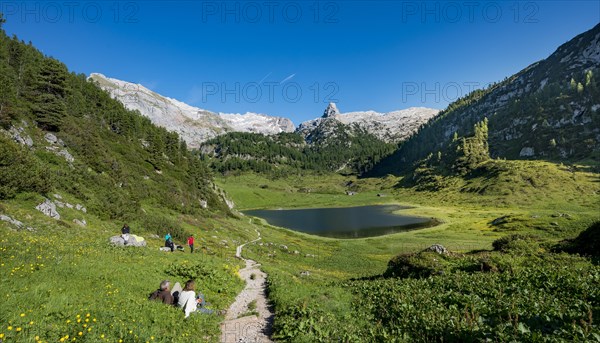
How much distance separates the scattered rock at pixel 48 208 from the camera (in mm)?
31422

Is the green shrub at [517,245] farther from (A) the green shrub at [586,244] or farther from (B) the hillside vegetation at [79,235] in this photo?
(B) the hillside vegetation at [79,235]

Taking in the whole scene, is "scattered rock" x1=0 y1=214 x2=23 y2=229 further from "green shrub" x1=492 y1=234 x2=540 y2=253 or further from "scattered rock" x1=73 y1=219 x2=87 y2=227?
"green shrub" x1=492 y1=234 x2=540 y2=253

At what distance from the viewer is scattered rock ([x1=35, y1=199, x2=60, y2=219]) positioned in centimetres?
3142

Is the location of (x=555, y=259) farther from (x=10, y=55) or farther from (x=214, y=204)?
(x=10, y=55)

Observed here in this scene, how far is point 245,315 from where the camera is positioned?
18.0 meters

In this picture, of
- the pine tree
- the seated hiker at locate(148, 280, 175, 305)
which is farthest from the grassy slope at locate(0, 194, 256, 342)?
the pine tree

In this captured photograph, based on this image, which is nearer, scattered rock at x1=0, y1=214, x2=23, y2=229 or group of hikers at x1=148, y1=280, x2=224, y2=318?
group of hikers at x1=148, y1=280, x2=224, y2=318

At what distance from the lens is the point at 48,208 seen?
106 ft

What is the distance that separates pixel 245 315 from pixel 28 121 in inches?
2283

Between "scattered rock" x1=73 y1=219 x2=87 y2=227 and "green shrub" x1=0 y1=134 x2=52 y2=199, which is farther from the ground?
"green shrub" x1=0 y1=134 x2=52 y2=199

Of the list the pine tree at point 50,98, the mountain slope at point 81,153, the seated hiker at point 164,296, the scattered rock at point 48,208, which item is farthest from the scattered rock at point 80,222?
the pine tree at point 50,98

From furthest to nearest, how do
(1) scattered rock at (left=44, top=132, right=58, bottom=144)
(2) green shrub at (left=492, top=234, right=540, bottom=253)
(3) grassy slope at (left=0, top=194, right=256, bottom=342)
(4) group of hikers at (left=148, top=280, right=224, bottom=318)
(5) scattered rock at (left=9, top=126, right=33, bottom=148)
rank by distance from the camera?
(1) scattered rock at (left=44, top=132, right=58, bottom=144), (5) scattered rock at (left=9, top=126, right=33, bottom=148), (2) green shrub at (left=492, top=234, right=540, bottom=253), (4) group of hikers at (left=148, top=280, right=224, bottom=318), (3) grassy slope at (left=0, top=194, right=256, bottom=342)

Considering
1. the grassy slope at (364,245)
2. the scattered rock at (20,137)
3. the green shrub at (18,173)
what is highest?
the scattered rock at (20,137)

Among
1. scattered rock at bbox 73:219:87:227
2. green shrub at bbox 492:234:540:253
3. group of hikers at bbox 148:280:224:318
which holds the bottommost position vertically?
green shrub at bbox 492:234:540:253
